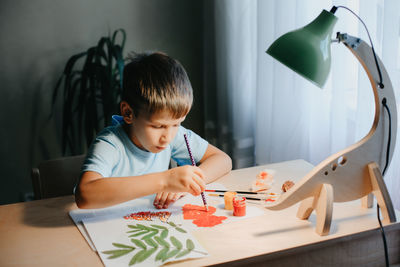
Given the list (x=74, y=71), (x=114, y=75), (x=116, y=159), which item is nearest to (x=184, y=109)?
(x=116, y=159)

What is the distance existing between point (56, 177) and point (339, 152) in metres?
1.03

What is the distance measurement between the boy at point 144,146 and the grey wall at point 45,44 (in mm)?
1420

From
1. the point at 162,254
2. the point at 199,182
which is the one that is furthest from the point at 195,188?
the point at 162,254

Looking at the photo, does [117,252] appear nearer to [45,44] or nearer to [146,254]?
[146,254]

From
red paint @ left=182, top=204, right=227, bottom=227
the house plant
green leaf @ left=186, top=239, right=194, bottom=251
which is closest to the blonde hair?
red paint @ left=182, top=204, right=227, bottom=227

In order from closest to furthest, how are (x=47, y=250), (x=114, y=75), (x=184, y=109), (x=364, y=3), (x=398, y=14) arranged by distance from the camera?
(x=47, y=250), (x=184, y=109), (x=398, y=14), (x=364, y=3), (x=114, y=75)

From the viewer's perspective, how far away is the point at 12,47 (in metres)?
2.65

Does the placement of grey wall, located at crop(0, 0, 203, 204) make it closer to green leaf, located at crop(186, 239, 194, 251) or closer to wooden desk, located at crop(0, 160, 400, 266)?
wooden desk, located at crop(0, 160, 400, 266)

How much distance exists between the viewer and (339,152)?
3.77 feet

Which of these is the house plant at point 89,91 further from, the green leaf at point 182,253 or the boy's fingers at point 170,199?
the green leaf at point 182,253

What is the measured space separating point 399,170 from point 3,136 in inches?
87.7

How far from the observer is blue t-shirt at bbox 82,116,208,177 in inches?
51.4

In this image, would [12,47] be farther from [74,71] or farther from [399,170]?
[399,170]

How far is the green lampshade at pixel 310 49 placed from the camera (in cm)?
101
